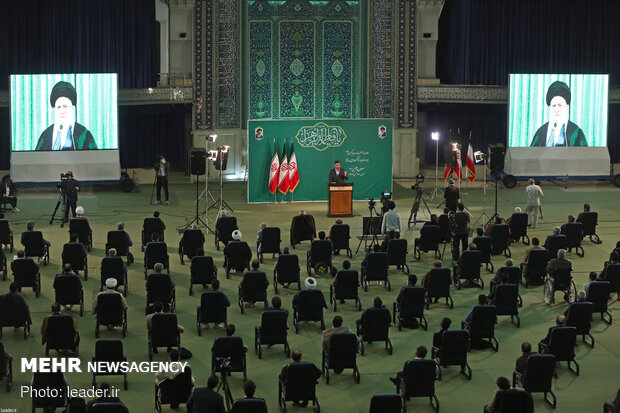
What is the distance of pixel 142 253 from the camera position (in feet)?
76.2

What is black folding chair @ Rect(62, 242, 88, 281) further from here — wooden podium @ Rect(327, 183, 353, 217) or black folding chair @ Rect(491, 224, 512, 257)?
wooden podium @ Rect(327, 183, 353, 217)

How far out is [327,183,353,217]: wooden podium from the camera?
2769cm

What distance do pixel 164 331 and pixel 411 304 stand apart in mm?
4192

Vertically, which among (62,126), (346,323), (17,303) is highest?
(62,126)

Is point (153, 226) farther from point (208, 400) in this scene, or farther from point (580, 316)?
point (208, 400)

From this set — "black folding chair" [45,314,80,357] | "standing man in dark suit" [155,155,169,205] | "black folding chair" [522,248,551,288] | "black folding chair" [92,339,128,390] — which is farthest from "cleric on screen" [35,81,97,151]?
"black folding chair" [92,339,128,390]

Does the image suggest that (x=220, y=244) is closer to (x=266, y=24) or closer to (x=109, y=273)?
(x=109, y=273)

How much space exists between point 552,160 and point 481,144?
3490 mm

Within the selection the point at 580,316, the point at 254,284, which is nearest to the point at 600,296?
the point at 580,316

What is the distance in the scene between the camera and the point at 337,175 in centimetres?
2817

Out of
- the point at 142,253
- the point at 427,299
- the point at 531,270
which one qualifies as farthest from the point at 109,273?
the point at 531,270

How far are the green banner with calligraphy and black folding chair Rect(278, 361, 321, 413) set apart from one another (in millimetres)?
15677

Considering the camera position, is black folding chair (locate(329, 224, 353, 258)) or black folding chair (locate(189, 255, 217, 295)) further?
black folding chair (locate(329, 224, 353, 258))

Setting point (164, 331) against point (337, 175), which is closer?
point (164, 331)
